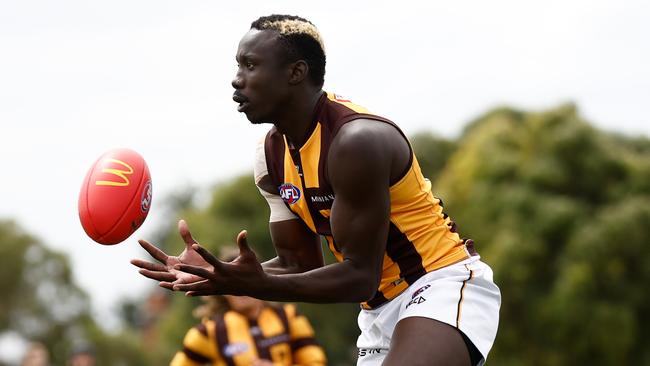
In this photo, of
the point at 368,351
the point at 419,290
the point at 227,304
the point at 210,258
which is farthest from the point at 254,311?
the point at 210,258

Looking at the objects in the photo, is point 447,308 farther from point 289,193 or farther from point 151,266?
point 151,266

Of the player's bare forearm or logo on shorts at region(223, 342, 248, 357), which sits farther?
logo on shorts at region(223, 342, 248, 357)

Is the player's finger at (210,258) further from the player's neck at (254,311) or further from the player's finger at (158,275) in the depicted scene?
the player's neck at (254,311)

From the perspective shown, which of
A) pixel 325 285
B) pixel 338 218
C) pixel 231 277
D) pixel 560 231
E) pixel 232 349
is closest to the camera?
pixel 231 277

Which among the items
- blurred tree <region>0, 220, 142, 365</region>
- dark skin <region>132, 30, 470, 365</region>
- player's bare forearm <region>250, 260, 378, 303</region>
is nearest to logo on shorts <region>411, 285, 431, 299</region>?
dark skin <region>132, 30, 470, 365</region>

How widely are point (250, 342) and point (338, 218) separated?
4.15 meters

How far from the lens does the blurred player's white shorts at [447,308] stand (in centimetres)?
569

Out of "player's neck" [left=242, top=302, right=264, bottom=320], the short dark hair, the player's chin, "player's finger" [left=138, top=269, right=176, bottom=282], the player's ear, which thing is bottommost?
"player's neck" [left=242, top=302, right=264, bottom=320]

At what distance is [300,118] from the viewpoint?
582 cm

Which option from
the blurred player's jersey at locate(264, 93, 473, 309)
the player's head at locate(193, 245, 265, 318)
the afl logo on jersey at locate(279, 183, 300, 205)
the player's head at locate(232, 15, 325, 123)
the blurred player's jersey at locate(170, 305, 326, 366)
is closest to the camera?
the player's head at locate(232, 15, 325, 123)

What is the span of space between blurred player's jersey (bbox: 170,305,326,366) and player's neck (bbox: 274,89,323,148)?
3.81 metres

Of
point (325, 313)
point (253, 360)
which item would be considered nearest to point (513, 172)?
point (325, 313)

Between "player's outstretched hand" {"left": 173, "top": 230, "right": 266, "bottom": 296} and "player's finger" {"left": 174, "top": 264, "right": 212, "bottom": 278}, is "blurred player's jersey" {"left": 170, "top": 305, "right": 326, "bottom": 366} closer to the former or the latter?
"player's outstretched hand" {"left": 173, "top": 230, "right": 266, "bottom": 296}

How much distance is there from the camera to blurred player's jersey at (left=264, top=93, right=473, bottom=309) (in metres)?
5.76
